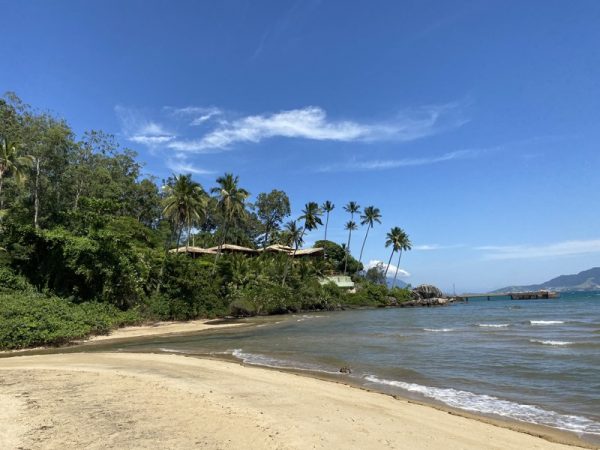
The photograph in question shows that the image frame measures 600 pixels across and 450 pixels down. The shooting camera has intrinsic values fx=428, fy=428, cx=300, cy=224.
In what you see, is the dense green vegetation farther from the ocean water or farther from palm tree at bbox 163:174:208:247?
the ocean water

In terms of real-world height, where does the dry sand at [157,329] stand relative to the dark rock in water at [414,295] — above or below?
below

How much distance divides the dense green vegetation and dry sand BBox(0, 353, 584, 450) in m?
12.6

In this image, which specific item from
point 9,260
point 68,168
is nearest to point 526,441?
point 9,260

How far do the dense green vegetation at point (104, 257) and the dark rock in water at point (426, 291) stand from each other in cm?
1947

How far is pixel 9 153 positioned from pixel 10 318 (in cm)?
1810

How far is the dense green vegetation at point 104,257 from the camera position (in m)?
25.8

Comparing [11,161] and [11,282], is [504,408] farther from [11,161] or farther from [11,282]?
[11,161]

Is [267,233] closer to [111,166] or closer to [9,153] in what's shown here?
[111,166]

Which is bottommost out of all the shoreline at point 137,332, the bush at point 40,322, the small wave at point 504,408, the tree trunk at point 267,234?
the small wave at point 504,408

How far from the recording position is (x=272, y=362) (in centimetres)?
1631

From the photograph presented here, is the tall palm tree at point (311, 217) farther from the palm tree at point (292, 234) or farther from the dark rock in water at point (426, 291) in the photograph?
the dark rock in water at point (426, 291)

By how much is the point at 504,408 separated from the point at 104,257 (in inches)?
1012

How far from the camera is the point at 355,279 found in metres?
79.4

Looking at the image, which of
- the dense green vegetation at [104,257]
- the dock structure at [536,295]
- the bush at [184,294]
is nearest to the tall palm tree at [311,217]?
the dense green vegetation at [104,257]
